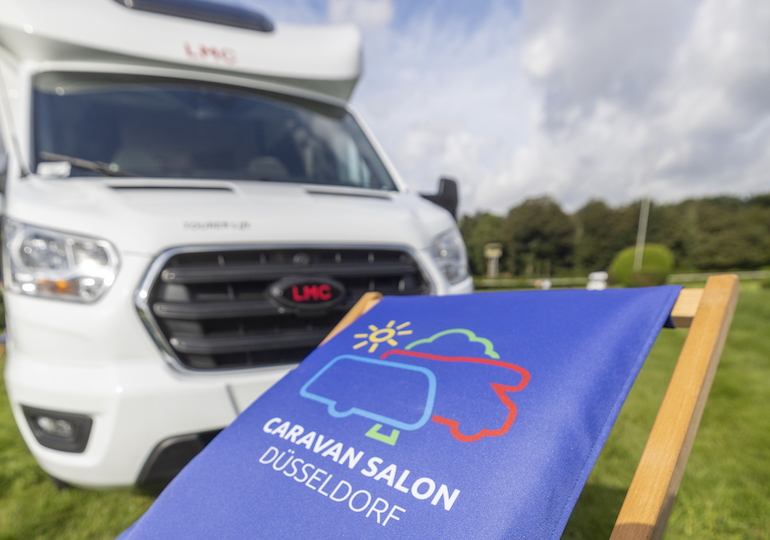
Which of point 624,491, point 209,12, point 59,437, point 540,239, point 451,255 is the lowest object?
point 540,239

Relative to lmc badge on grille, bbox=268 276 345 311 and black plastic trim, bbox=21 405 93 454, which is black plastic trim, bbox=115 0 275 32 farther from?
black plastic trim, bbox=21 405 93 454

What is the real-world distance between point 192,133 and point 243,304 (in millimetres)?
1382

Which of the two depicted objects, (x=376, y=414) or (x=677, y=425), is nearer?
(x=677, y=425)

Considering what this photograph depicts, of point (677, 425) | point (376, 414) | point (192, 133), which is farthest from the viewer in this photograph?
point (192, 133)

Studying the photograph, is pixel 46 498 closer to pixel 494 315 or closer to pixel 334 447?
pixel 334 447

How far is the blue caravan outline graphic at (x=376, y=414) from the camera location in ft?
3.52

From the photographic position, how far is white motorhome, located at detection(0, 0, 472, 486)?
1715 millimetres

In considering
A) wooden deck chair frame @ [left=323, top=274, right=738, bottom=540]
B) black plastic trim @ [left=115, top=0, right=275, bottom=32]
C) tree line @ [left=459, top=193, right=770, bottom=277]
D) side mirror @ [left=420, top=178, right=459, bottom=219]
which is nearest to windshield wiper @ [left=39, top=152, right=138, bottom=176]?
black plastic trim @ [left=115, top=0, right=275, bottom=32]

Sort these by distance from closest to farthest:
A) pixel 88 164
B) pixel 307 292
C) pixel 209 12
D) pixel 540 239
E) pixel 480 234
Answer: pixel 307 292
pixel 88 164
pixel 209 12
pixel 540 239
pixel 480 234

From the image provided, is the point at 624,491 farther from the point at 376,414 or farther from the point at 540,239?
the point at 540,239

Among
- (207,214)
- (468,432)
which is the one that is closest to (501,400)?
(468,432)

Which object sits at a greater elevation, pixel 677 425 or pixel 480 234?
pixel 677 425

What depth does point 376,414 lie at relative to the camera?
1.15 metres

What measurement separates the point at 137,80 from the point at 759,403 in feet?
16.2
